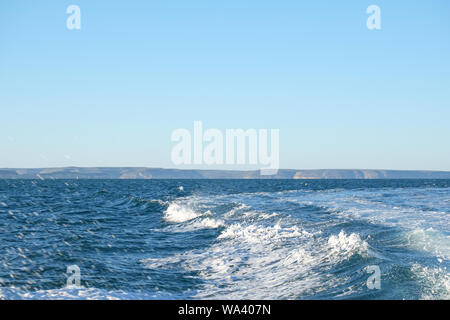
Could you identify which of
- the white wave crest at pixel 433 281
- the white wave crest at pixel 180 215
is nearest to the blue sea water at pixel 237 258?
the white wave crest at pixel 433 281

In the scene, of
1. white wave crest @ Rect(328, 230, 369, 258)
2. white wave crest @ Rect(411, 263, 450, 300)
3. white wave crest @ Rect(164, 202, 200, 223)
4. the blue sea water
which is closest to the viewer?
white wave crest @ Rect(411, 263, 450, 300)

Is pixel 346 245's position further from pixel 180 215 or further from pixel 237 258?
pixel 180 215

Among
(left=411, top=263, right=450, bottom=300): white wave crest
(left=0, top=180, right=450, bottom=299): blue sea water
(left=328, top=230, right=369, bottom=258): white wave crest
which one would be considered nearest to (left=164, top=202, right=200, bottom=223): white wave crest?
(left=0, top=180, right=450, bottom=299): blue sea water

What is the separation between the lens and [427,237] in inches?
616

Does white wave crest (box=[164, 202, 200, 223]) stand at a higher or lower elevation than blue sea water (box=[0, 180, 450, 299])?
lower

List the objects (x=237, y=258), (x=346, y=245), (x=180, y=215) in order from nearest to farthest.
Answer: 1. (x=346, y=245)
2. (x=237, y=258)
3. (x=180, y=215)

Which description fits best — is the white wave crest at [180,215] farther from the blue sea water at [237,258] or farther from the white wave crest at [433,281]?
the white wave crest at [433,281]

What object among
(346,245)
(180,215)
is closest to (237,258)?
(346,245)

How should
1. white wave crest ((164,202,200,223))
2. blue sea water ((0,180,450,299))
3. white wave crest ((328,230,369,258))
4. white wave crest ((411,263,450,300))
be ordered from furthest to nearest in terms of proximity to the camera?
1. white wave crest ((164,202,200,223))
2. white wave crest ((328,230,369,258))
3. blue sea water ((0,180,450,299))
4. white wave crest ((411,263,450,300))

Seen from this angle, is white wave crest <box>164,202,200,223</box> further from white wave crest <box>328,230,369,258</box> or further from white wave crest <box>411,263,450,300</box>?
white wave crest <box>411,263,450,300</box>

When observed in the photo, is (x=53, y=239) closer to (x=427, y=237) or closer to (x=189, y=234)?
(x=189, y=234)

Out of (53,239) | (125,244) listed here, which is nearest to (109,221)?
(53,239)

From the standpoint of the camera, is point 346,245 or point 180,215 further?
point 180,215

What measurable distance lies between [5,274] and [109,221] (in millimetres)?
14992
